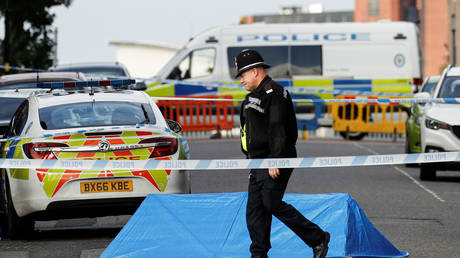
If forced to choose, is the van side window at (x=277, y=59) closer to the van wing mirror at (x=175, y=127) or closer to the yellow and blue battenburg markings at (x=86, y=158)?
the van wing mirror at (x=175, y=127)

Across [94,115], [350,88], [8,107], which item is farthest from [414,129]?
[350,88]

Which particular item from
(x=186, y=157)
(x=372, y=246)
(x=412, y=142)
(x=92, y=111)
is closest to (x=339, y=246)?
(x=372, y=246)

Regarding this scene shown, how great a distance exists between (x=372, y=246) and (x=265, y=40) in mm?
19227

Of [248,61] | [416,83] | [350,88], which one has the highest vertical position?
[248,61]

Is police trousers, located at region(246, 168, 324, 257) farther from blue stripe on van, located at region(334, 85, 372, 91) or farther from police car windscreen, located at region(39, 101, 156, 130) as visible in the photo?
blue stripe on van, located at region(334, 85, 372, 91)

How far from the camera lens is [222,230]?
862 centimetres

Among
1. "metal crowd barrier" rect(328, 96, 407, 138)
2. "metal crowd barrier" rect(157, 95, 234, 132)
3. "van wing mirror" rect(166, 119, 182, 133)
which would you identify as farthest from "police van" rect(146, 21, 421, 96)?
"van wing mirror" rect(166, 119, 182, 133)

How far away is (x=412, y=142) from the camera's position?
17.7 metres

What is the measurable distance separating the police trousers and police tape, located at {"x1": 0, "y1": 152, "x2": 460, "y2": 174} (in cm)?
12

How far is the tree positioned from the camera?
39000mm

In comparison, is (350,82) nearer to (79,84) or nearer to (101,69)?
(101,69)

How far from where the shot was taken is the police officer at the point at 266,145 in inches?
300

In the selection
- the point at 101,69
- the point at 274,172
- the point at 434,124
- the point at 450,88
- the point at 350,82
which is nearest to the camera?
the point at 274,172

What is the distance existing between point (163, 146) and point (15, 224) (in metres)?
1.57
